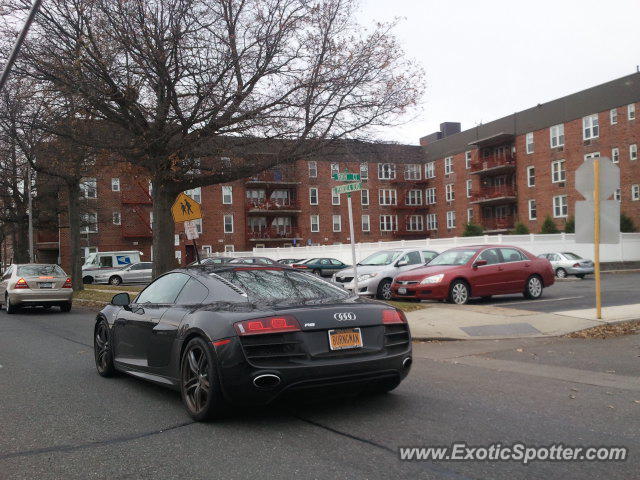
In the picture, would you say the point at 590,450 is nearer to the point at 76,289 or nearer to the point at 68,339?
the point at 68,339

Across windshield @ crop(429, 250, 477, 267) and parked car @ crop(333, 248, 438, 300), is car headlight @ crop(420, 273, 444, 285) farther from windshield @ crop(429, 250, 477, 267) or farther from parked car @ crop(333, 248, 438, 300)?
parked car @ crop(333, 248, 438, 300)

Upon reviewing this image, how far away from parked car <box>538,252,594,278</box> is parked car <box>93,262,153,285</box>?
2437 centimetres

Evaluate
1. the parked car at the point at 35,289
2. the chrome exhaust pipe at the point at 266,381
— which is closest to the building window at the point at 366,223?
the parked car at the point at 35,289

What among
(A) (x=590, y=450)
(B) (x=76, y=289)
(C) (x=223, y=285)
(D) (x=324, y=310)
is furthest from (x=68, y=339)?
(B) (x=76, y=289)

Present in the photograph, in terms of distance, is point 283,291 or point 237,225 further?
point 237,225

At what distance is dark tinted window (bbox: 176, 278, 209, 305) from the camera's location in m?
5.73

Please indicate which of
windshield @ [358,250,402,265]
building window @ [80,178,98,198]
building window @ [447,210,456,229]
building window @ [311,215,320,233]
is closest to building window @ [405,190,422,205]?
building window @ [447,210,456,229]

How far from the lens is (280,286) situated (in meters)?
5.77

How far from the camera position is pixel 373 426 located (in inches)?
190

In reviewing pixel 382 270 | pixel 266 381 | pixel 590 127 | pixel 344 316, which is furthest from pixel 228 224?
pixel 266 381

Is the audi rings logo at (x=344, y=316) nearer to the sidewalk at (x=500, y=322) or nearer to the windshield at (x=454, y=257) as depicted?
the sidewalk at (x=500, y=322)

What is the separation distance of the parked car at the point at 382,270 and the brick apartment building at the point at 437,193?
70.9 feet

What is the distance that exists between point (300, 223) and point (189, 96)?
152 feet

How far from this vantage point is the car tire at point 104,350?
23.6 ft
